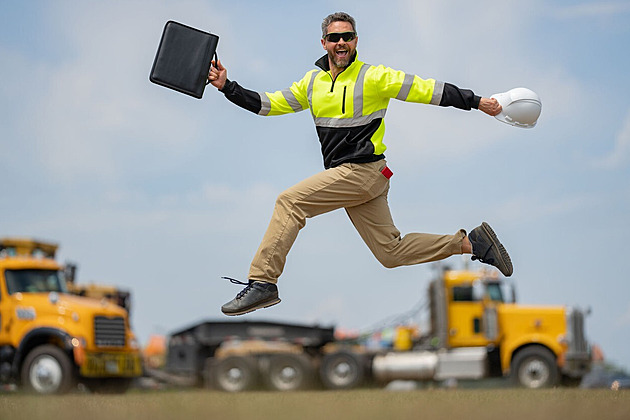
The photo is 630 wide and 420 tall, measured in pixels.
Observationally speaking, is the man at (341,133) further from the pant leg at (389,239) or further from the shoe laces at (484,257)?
the shoe laces at (484,257)

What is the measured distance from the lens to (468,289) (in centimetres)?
2070

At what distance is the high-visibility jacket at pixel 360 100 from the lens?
6219mm

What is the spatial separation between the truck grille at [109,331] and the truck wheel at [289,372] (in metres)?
6.02

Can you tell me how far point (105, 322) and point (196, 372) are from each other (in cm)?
700

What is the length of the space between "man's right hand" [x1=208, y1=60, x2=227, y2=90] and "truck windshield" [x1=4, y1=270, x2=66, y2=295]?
1063 cm

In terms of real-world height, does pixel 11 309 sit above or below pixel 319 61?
below

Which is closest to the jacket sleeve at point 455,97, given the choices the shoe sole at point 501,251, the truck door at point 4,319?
the shoe sole at point 501,251

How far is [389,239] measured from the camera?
669cm

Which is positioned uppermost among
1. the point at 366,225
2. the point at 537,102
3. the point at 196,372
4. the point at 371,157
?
the point at 537,102

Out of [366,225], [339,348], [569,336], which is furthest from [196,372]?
[366,225]

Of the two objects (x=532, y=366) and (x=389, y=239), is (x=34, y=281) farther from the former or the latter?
(x=389, y=239)

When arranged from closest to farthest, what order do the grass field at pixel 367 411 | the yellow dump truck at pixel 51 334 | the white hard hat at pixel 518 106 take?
the grass field at pixel 367 411 < the white hard hat at pixel 518 106 < the yellow dump truck at pixel 51 334

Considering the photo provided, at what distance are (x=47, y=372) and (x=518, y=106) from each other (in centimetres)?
1127

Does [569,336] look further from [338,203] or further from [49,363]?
[338,203]
